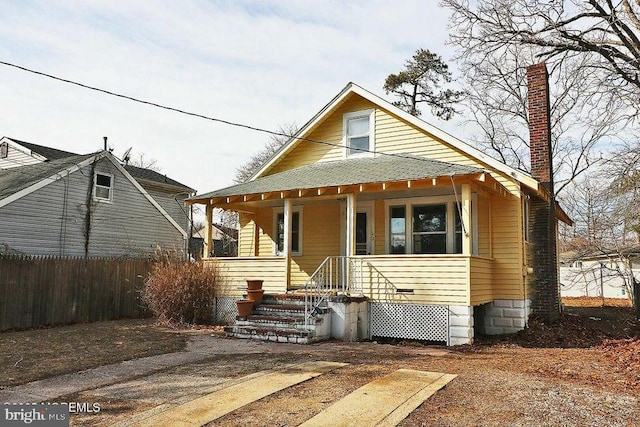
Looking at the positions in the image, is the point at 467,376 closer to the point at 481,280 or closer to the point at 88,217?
the point at 481,280

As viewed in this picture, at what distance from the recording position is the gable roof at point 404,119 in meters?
12.9

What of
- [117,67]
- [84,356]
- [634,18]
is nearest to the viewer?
[84,356]

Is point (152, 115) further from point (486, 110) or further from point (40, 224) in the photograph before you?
point (486, 110)

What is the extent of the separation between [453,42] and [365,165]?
4.65 m

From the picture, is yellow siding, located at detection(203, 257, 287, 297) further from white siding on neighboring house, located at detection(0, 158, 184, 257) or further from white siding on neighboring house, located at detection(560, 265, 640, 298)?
white siding on neighboring house, located at detection(560, 265, 640, 298)

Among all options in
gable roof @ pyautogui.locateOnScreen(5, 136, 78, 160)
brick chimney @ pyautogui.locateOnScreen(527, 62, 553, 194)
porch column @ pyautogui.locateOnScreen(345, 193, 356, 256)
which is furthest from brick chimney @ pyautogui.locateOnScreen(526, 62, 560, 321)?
gable roof @ pyautogui.locateOnScreen(5, 136, 78, 160)

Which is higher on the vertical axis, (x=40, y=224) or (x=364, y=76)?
(x=364, y=76)

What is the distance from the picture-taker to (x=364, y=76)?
1697 centimetres

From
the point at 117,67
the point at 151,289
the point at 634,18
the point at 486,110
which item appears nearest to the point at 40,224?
the point at 151,289

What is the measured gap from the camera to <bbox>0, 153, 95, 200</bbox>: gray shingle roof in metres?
18.8

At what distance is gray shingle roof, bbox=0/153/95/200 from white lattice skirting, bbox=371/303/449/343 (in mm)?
13879

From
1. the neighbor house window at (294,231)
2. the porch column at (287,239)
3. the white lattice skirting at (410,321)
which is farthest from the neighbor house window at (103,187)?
the white lattice skirting at (410,321)

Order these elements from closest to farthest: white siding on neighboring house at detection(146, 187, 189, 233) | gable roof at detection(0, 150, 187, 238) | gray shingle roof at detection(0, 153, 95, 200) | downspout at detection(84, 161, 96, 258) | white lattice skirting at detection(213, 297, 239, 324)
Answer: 1. white lattice skirting at detection(213, 297, 239, 324)
2. gable roof at detection(0, 150, 187, 238)
3. gray shingle roof at detection(0, 153, 95, 200)
4. downspout at detection(84, 161, 96, 258)
5. white siding on neighboring house at detection(146, 187, 189, 233)

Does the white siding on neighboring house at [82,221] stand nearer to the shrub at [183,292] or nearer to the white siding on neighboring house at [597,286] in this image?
the shrub at [183,292]
